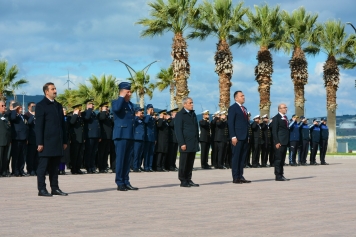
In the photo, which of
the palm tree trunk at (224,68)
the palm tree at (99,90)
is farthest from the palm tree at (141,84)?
the palm tree trunk at (224,68)

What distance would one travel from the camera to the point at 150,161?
953 inches

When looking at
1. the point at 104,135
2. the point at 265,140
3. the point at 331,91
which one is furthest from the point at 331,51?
the point at 104,135

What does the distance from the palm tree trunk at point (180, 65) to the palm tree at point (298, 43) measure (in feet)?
23.7

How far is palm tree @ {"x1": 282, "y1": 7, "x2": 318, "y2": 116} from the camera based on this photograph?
4666 cm

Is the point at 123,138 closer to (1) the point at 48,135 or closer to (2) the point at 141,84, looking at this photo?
(1) the point at 48,135

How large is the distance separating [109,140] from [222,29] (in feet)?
68.6

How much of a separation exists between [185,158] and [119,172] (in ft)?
6.33

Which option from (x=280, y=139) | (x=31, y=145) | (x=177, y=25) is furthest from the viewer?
(x=177, y=25)

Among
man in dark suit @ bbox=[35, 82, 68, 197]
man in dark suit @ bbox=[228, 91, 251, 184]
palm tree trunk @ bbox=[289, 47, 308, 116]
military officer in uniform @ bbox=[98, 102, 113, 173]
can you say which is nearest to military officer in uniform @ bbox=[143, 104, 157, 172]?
military officer in uniform @ bbox=[98, 102, 113, 173]

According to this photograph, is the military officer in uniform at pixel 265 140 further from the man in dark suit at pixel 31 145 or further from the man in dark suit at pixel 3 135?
the man in dark suit at pixel 3 135

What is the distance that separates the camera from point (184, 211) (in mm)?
10805

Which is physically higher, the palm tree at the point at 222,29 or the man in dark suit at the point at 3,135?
the palm tree at the point at 222,29

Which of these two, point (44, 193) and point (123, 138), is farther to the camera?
point (123, 138)

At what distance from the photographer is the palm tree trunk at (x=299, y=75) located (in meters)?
48.7
